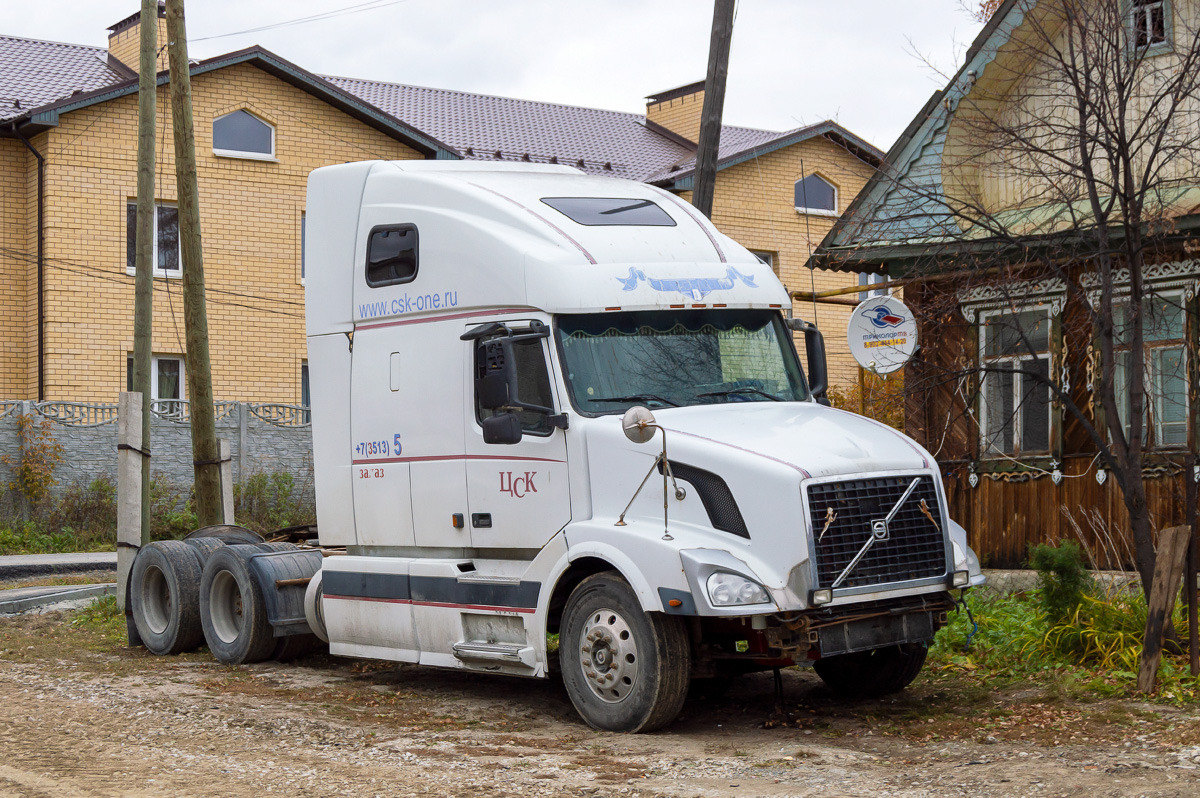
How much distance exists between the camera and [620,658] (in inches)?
326

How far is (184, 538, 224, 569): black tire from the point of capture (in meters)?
12.4

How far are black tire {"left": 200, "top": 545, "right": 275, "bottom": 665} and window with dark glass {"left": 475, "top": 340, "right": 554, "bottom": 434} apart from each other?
3.52 metres

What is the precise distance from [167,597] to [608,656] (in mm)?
5722

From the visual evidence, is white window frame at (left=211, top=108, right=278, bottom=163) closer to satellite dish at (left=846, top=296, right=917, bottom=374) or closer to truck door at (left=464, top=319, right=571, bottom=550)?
satellite dish at (left=846, top=296, right=917, bottom=374)

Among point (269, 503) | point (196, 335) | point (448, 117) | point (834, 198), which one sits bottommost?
point (269, 503)

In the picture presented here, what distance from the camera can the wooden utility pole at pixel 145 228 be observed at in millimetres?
15320

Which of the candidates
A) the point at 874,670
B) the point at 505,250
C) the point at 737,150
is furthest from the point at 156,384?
the point at 874,670

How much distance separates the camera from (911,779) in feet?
22.7

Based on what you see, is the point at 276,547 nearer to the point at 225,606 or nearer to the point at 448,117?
the point at 225,606

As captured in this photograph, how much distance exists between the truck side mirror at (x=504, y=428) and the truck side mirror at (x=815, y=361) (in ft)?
6.74

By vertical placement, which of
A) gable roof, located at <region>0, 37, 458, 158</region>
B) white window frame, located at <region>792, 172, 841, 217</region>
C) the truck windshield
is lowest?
the truck windshield

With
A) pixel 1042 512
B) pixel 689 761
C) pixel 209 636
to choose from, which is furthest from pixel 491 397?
pixel 1042 512

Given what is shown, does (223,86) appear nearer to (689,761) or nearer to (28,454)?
(28,454)

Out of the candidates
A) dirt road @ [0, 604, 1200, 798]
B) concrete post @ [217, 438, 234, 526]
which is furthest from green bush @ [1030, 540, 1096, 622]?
concrete post @ [217, 438, 234, 526]
